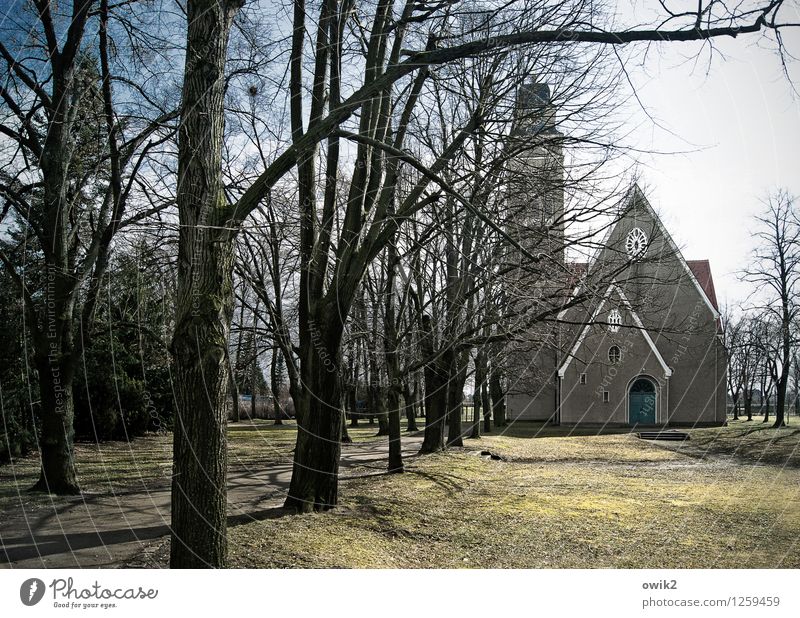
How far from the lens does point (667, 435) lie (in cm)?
564

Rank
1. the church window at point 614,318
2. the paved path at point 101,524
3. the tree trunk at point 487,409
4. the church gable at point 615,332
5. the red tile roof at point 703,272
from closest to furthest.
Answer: the paved path at point 101,524, the red tile roof at point 703,272, the church gable at point 615,332, the church window at point 614,318, the tree trunk at point 487,409

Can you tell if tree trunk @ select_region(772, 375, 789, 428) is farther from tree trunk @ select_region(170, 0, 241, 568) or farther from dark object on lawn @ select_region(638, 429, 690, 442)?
tree trunk @ select_region(170, 0, 241, 568)

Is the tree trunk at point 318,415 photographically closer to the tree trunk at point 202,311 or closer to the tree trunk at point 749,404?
the tree trunk at point 202,311

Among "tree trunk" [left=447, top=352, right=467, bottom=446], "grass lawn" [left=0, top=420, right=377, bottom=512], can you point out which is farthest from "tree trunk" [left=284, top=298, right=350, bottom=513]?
"tree trunk" [left=447, top=352, right=467, bottom=446]

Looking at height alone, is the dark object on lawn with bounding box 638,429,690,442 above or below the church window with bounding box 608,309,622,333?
below

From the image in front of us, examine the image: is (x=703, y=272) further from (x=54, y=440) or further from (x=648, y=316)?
(x=54, y=440)

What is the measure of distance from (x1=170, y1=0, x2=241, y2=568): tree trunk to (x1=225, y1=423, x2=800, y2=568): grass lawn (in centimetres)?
91

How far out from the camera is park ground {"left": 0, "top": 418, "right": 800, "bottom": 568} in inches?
184

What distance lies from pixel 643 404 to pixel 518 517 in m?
1.59

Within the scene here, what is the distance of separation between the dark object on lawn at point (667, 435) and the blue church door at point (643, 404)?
0.13m

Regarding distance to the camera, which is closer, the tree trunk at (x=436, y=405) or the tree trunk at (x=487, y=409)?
the tree trunk at (x=436, y=405)

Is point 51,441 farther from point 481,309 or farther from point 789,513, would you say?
point 789,513

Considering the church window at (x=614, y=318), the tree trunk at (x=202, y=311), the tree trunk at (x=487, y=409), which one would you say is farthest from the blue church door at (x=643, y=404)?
the tree trunk at (x=487, y=409)

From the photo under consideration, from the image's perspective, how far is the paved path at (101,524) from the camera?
448 cm
